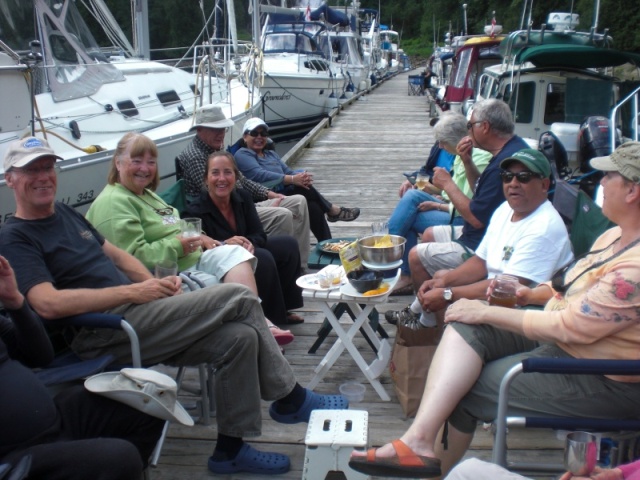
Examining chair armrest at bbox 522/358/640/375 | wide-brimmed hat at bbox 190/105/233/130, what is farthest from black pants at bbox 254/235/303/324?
chair armrest at bbox 522/358/640/375

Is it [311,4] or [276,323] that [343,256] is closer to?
[276,323]

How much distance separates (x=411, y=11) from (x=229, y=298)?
75061 millimetres

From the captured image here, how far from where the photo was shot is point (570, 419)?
2.12 m

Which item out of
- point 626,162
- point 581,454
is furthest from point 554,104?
point 581,454

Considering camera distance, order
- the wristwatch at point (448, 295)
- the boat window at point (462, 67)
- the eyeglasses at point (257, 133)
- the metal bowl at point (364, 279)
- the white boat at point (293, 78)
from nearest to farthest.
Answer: the wristwatch at point (448, 295)
the metal bowl at point (364, 279)
the eyeglasses at point (257, 133)
the boat window at point (462, 67)
the white boat at point (293, 78)

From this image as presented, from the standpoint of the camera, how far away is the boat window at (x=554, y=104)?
346 inches

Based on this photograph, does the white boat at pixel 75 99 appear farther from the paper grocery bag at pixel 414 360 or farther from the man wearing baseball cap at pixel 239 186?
the paper grocery bag at pixel 414 360

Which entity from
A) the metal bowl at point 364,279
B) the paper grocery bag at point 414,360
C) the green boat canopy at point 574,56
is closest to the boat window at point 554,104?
the green boat canopy at point 574,56

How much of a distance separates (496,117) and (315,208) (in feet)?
7.32

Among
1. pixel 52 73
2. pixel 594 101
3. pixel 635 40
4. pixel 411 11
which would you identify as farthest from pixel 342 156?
pixel 411 11

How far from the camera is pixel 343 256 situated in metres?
3.27

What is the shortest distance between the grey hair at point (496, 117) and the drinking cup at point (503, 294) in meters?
1.18

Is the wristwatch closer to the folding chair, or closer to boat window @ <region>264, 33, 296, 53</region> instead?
the folding chair

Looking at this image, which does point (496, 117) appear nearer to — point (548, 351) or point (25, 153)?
point (548, 351)
